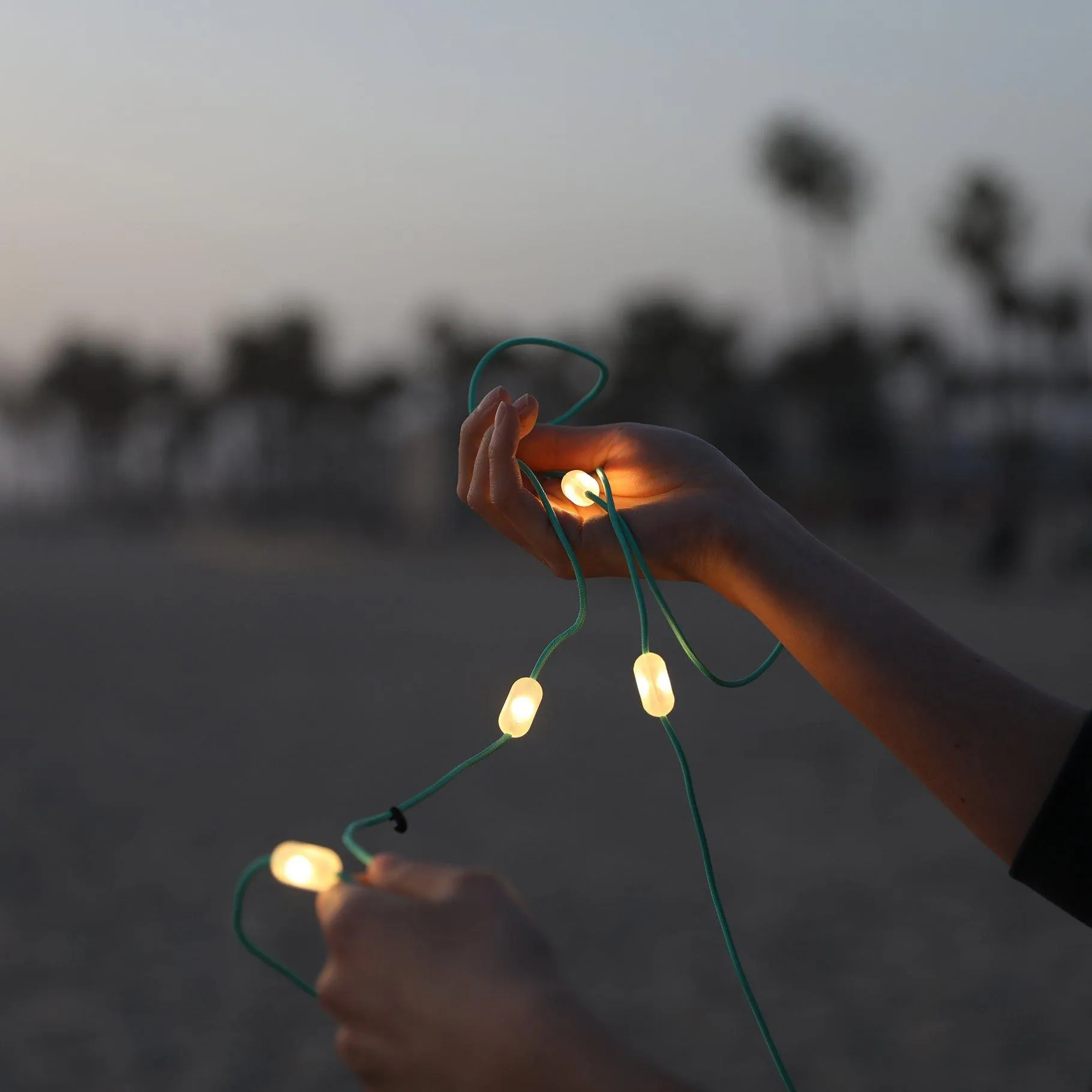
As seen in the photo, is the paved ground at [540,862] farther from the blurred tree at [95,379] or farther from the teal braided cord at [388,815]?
the blurred tree at [95,379]

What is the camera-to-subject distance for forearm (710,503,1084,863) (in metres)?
1.38

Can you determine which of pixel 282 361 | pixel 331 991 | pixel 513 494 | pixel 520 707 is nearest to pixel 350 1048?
pixel 331 991

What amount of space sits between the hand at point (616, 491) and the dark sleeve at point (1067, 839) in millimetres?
490

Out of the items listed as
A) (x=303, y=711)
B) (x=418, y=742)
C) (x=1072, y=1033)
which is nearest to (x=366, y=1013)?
(x=1072, y=1033)

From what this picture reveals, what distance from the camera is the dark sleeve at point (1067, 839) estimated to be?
1.32 meters

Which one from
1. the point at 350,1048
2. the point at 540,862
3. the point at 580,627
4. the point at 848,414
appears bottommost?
the point at 848,414

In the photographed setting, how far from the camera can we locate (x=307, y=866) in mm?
1306

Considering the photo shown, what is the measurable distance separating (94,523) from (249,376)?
16703 millimetres

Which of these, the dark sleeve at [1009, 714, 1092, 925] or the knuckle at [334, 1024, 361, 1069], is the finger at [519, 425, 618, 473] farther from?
the knuckle at [334, 1024, 361, 1069]

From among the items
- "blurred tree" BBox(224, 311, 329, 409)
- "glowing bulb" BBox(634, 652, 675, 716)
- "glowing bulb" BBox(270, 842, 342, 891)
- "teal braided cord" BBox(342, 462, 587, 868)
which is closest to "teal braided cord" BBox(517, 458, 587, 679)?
"teal braided cord" BBox(342, 462, 587, 868)

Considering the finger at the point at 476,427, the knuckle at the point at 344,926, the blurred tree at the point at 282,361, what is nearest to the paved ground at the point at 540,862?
the finger at the point at 476,427

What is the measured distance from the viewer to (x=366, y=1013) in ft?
3.81

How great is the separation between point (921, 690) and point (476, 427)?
678mm

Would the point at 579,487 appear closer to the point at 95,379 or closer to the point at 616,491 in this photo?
the point at 616,491
